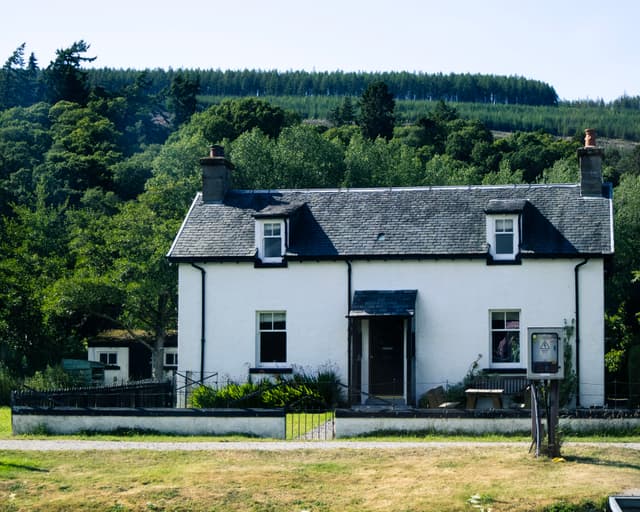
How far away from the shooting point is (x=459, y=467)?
63.9 ft

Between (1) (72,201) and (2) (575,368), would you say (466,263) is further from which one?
(1) (72,201)

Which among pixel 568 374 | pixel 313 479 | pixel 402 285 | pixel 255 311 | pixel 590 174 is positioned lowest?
pixel 313 479

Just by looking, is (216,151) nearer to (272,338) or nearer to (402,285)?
(272,338)

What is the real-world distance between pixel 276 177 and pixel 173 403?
28.1 meters

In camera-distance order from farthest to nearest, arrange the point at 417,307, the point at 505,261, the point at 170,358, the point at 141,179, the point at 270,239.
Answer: the point at 141,179, the point at 170,358, the point at 270,239, the point at 417,307, the point at 505,261

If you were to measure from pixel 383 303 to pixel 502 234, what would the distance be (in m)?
4.19

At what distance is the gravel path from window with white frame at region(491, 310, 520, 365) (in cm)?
967

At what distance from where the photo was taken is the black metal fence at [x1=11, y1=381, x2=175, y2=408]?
2706 centimetres

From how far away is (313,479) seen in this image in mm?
18969

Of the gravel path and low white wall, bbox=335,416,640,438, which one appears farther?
low white wall, bbox=335,416,640,438

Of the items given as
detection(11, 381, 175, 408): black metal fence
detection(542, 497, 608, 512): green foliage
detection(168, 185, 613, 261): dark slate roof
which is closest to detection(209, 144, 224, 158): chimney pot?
detection(168, 185, 613, 261): dark slate roof

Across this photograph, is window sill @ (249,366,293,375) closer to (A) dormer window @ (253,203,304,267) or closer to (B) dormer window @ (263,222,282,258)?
(A) dormer window @ (253,203,304,267)

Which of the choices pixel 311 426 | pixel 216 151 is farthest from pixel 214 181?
pixel 311 426

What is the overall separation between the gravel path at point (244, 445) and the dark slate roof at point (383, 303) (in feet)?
28.9
